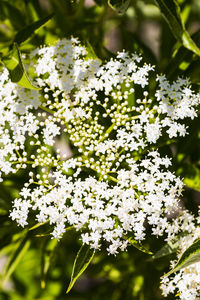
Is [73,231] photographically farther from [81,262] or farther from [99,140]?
[99,140]

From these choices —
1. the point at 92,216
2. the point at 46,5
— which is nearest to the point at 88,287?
the point at 92,216

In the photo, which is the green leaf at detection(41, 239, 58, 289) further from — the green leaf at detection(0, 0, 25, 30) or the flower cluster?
the green leaf at detection(0, 0, 25, 30)

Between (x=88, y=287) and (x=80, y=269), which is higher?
(x=88, y=287)

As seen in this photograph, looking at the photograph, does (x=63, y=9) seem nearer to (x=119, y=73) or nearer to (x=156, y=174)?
(x=119, y=73)

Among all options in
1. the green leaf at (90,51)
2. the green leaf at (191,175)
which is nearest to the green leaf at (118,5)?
the green leaf at (90,51)

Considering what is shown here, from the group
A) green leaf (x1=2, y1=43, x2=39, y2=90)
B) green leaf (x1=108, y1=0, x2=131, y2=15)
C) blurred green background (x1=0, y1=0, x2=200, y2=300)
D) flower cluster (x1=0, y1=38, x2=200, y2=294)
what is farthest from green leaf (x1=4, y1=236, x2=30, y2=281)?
green leaf (x1=108, y1=0, x2=131, y2=15)

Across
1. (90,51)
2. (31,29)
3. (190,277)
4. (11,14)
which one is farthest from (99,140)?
(11,14)

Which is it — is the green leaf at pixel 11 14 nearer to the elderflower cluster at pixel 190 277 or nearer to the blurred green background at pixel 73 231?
the blurred green background at pixel 73 231
